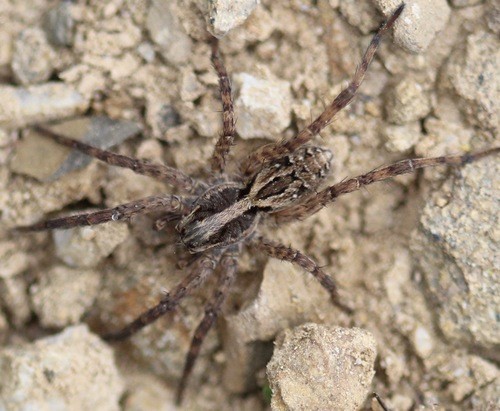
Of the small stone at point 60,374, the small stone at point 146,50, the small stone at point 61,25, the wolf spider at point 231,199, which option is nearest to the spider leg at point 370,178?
the wolf spider at point 231,199

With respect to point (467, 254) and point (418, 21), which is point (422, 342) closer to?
point (467, 254)

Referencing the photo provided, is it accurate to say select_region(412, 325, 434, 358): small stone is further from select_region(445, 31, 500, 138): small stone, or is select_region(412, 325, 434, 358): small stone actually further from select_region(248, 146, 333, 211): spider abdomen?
select_region(445, 31, 500, 138): small stone

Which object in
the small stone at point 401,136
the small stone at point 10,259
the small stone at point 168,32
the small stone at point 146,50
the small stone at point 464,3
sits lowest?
the small stone at point 10,259

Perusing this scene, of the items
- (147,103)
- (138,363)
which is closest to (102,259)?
(138,363)

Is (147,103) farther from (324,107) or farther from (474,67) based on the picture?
(474,67)

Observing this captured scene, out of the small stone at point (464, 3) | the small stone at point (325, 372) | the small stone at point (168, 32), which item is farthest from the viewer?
the small stone at point (168, 32)

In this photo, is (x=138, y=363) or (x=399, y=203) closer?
(x=399, y=203)

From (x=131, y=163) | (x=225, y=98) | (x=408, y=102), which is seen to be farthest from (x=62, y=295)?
(x=408, y=102)

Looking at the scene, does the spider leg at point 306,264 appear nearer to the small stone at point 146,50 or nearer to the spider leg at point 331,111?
the spider leg at point 331,111

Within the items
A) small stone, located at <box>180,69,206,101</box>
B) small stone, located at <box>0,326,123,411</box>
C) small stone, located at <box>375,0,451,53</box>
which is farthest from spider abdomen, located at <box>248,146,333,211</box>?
small stone, located at <box>0,326,123,411</box>
